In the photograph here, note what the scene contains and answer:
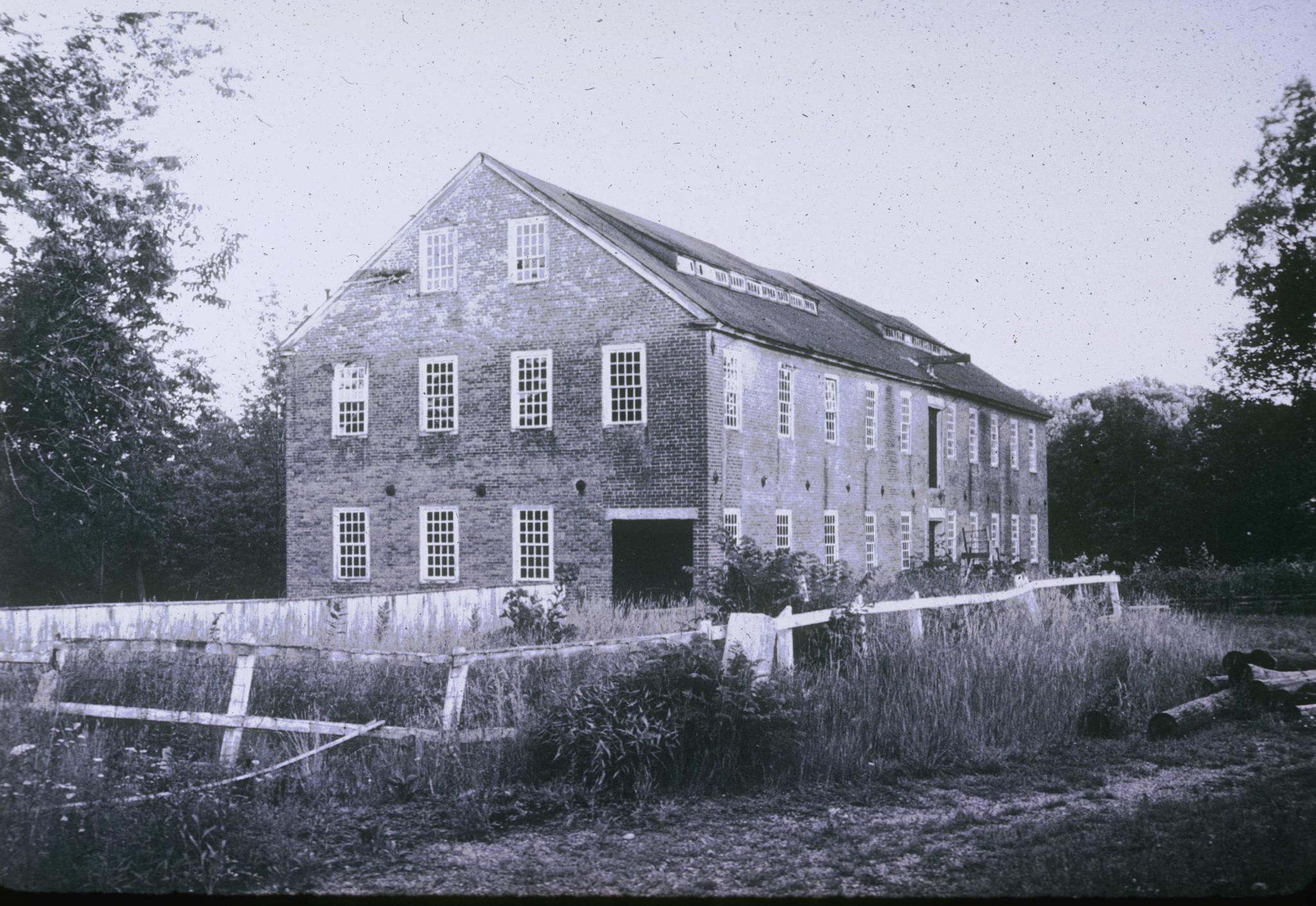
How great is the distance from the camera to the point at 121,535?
39.4 m

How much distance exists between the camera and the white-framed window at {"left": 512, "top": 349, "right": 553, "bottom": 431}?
24.9 m

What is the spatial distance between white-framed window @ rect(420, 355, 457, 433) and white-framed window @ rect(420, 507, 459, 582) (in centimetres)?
187

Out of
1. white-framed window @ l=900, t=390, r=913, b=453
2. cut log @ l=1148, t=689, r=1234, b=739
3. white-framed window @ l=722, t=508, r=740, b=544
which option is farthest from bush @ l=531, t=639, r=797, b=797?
white-framed window @ l=900, t=390, r=913, b=453

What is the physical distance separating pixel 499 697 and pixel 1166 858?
4.82 meters

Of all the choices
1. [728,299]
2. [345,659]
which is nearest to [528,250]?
[728,299]

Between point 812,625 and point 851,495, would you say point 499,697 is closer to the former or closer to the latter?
point 812,625

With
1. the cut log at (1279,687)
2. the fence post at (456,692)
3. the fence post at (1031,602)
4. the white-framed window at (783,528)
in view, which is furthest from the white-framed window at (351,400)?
the cut log at (1279,687)

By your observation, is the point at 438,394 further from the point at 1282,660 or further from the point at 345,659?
the point at 1282,660

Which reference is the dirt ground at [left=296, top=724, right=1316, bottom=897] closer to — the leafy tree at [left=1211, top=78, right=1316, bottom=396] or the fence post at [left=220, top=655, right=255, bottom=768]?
the fence post at [left=220, top=655, right=255, bottom=768]

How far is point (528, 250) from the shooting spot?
25.4 meters

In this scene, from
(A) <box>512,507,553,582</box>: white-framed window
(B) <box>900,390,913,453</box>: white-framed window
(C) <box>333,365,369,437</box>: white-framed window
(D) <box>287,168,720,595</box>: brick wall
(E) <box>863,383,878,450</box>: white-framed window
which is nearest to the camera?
(D) <box>287,168,720,595</box>: brick wall

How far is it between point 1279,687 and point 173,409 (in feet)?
47.9

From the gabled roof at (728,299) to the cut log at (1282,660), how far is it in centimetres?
1280

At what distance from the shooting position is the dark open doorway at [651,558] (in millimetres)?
24094
